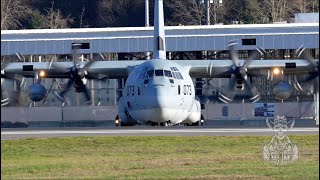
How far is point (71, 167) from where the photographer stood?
37844mm

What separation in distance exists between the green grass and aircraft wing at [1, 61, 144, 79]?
1835 centimetres

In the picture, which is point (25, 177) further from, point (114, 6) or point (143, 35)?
point (114, 6)

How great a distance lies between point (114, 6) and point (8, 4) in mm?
21402

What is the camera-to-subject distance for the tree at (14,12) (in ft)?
385

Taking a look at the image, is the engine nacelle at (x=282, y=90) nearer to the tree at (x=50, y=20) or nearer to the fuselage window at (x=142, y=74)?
the fuselage window at (x=142, y=74)

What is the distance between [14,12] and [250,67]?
2203 inches

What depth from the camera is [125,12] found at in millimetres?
137000

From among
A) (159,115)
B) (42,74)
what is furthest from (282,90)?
(42,74)

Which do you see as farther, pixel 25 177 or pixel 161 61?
pixel 161 61

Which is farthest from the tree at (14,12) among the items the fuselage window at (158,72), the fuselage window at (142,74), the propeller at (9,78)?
the fuselage window at (158,72)

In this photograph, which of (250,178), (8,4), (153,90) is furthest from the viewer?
(8,4)

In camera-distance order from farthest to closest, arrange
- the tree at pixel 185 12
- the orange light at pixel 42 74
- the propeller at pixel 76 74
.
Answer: the tree at pixel 185 12
the orange light at pixel 42 74
the propeller at pixel 76 74

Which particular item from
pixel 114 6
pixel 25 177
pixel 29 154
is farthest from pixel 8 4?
pixel 25 177

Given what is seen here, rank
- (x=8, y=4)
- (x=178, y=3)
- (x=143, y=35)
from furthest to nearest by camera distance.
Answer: (x=178, y=3) → (x=8, y=4) → (x=143, y=35)
